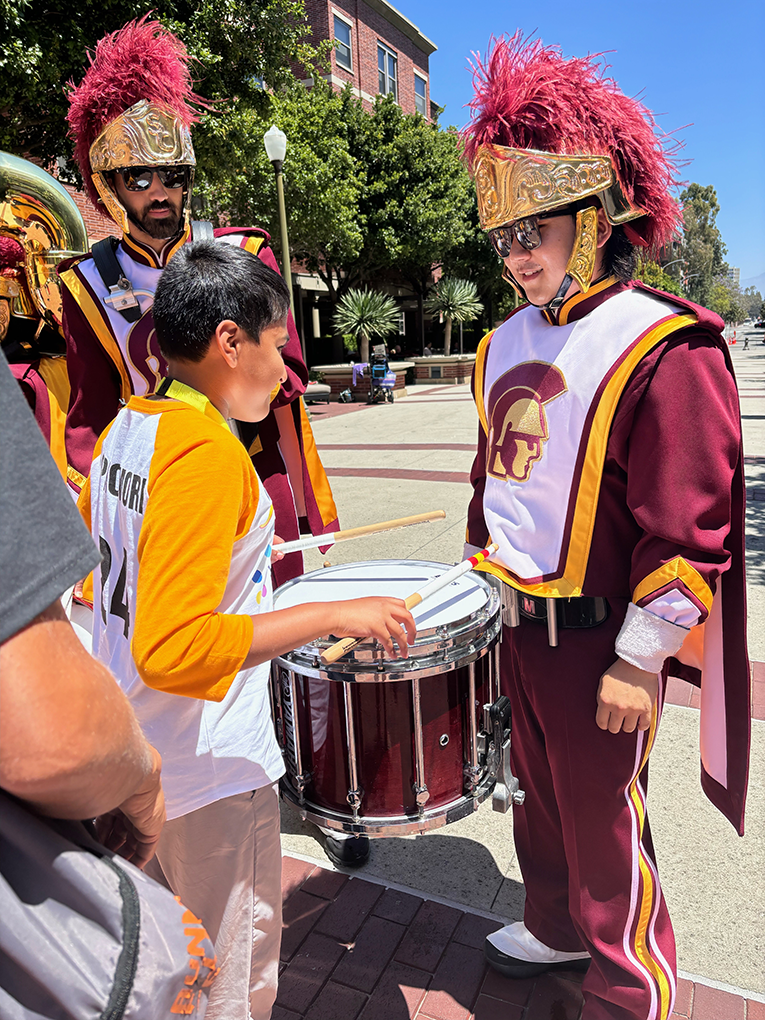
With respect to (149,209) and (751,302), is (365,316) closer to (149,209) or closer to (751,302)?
(149,209)

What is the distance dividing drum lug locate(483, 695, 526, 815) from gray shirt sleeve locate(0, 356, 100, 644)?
1313 mm

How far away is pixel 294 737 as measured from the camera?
5.92 feet

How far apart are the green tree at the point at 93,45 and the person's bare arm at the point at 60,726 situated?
697cm

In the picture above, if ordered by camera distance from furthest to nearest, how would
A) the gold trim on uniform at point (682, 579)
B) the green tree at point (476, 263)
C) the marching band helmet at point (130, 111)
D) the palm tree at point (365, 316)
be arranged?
1. the green tree at point (476, 263)
2. the palm tree at point (365, 316)
3. the marching band helmet at point (130, 111)
4. the gold trim on uniform at point (682, 579)

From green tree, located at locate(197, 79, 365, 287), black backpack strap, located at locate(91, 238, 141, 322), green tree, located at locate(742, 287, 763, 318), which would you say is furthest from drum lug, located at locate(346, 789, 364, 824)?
green tree, located at locate(742, 287, 763, 318)

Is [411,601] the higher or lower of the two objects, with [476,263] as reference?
lower

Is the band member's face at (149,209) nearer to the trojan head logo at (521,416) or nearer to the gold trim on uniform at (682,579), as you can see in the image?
the trojan head logo at (521,416)

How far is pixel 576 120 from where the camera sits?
1706mm

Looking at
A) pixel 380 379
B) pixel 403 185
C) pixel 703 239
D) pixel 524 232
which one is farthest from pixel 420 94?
pixel 703 239

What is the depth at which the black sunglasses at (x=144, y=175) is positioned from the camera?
2430mm

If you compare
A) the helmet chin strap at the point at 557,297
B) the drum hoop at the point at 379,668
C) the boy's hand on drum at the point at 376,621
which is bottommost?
the drum hoop at the point at 379,668

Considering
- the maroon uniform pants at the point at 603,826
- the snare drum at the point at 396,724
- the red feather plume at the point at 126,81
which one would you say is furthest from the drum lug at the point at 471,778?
the red feather plume at the point at 126,81

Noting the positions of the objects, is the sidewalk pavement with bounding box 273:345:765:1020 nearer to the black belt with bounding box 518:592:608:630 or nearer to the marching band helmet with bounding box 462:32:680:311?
the black belt with bounding box 518:592:608:630

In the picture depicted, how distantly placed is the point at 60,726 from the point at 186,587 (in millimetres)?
539
